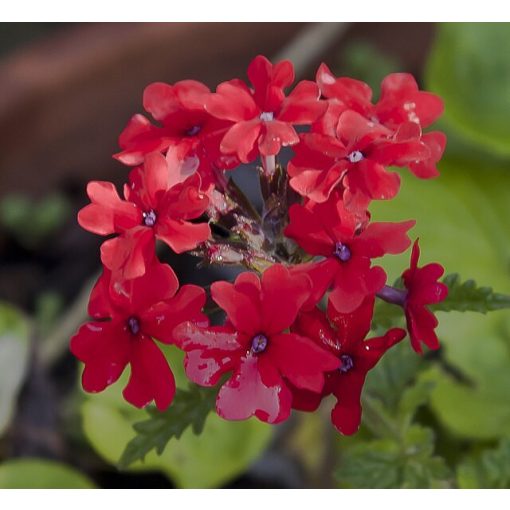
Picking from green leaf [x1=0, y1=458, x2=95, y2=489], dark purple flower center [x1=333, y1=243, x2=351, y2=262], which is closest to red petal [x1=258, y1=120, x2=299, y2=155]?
dark purple flower center [x1=333, y1=243, x2=351, y2=262]

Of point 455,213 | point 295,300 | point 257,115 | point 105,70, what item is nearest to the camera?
point 295,300

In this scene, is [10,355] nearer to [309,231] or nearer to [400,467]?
[400,467]

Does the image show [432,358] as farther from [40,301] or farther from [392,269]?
[40,301]

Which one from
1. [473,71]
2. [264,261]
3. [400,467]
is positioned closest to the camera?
[264,261]

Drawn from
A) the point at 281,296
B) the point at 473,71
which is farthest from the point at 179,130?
the point at 473,71

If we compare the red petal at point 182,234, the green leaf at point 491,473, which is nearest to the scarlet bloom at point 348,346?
the red petal at point 182,234

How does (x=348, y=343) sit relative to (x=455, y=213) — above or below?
above
